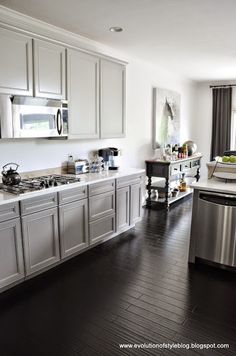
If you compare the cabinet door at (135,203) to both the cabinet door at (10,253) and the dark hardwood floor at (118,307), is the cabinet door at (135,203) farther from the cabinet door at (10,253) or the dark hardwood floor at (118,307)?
the cabinet door at (10,253)

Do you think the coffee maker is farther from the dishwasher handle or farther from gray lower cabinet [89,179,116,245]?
the dishwasher handle

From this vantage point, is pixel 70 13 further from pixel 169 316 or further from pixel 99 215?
pixel 169 316

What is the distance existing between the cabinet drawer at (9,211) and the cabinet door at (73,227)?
0.51 meters

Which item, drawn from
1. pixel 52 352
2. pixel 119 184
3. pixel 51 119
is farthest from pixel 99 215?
pixel 52 352

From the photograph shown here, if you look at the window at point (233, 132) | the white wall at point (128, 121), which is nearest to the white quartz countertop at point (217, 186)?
the white wall at point (128, 121)

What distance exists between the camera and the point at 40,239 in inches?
106

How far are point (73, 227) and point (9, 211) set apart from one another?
82 cm

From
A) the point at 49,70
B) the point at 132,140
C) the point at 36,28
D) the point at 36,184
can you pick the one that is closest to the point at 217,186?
the point at 36,184

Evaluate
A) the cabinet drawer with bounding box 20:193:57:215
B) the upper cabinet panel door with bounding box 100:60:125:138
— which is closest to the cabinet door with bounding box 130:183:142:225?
the upper cabinet panel door with bounding box 100:60:125:138

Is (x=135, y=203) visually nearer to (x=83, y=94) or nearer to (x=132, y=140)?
(x=132, y=140)

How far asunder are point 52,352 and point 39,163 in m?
2.02

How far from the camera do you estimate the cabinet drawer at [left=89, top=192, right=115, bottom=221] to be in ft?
10.7

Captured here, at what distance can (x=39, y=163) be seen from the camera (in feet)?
10.9

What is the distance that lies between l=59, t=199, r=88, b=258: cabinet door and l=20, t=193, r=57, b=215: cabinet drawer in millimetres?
149
